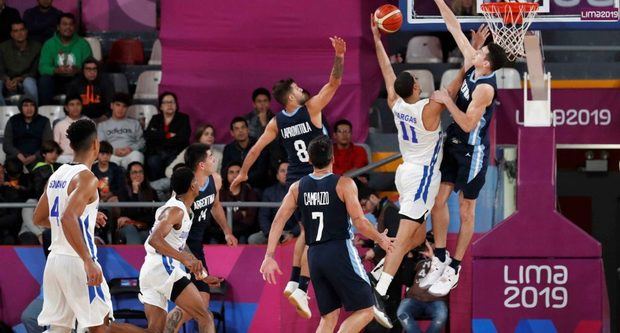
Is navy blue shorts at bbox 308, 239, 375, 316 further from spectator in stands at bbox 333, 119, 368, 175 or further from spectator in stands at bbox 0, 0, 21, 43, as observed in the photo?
spectator in stands at bbox 0, 0, 21, 43

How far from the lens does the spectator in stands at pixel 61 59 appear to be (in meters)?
19.0

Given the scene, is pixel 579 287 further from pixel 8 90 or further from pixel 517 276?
pixel 8 90

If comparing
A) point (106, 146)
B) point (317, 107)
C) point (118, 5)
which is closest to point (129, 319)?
point (106, 146)

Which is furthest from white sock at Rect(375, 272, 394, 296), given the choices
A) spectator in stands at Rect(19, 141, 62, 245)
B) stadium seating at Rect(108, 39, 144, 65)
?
stadium seating at Rect(108, 39, 144, 65)

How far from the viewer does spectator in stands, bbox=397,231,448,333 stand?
14555mm

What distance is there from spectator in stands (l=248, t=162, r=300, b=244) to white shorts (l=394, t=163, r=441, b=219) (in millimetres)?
2691

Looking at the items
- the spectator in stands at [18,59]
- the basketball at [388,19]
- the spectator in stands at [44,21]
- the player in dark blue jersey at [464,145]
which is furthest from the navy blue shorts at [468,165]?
the spectator in stands at [44,21]

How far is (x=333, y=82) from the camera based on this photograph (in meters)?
13.7

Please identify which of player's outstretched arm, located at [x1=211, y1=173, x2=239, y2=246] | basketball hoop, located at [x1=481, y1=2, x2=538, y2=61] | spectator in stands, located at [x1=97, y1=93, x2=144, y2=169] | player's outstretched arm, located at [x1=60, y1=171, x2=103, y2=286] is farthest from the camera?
spectator in stands, located at [x1=97, y1=93, x2=144, y2=169]

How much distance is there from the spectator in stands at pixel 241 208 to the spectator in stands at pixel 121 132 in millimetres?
1636

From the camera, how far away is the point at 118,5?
20.9 meters

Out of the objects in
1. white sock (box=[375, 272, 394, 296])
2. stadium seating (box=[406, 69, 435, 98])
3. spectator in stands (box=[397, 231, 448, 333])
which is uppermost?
stadium seating (box=[406, 69, 435, 98])

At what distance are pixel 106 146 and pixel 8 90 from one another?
327 cm

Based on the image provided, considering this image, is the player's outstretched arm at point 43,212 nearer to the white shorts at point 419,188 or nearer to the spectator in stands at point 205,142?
the white shorts at point 419,188
